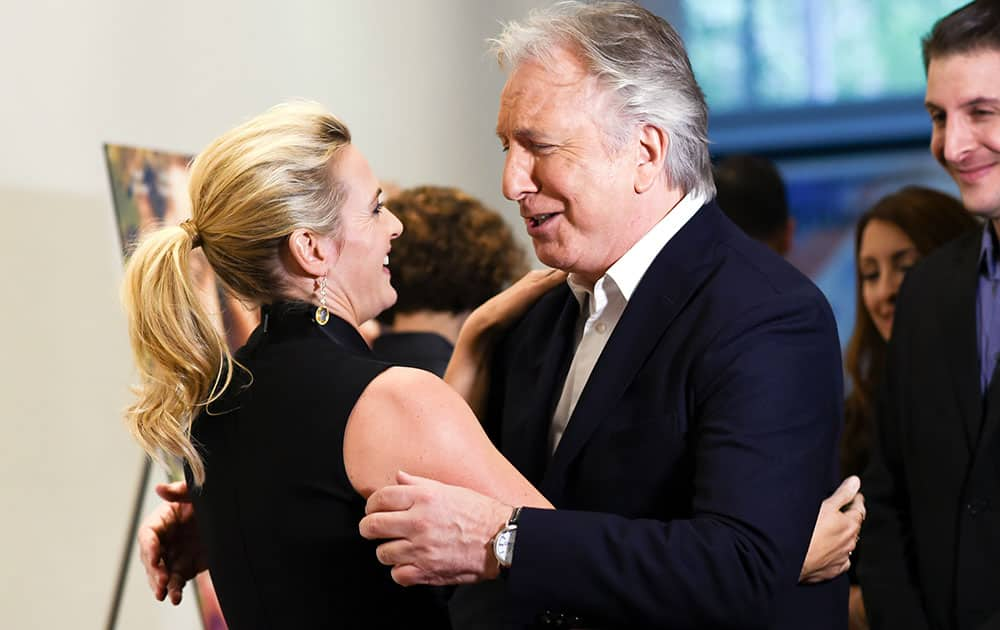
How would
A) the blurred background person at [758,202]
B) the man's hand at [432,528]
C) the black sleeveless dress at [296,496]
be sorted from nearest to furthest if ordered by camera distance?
the man's hand at [432,528], the black sleeveless dress at [296,496], the blurred background person at [758,202]

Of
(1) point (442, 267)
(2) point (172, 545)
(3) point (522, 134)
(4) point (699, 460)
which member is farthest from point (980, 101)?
(2) point (172, 545)

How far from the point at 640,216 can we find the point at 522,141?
0.24 metres

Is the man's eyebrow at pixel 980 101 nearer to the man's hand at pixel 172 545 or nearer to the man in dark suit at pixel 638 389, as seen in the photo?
the man in dark suit at pixel 638 389

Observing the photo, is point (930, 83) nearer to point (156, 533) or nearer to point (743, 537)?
point (743, 537)

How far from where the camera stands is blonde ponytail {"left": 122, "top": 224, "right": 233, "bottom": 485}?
200 centimetres

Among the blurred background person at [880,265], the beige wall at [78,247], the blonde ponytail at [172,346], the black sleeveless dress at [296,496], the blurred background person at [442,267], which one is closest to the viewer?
the black sleeveless dress at [296,496]

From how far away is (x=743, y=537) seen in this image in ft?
5.93

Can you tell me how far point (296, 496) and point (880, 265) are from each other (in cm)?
227

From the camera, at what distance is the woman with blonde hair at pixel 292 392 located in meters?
1.85

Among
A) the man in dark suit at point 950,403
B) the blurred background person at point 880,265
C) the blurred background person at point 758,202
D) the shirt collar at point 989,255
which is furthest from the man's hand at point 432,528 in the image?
the blurred background person at point 758,202

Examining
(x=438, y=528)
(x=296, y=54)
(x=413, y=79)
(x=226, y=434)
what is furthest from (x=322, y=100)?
(x=438, y=528)

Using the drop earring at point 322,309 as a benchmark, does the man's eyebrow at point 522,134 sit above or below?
above

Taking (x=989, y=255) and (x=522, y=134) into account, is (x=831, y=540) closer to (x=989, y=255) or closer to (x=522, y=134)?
(x=522, y=134)

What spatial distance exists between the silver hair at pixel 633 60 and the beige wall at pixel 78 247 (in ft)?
4.38
